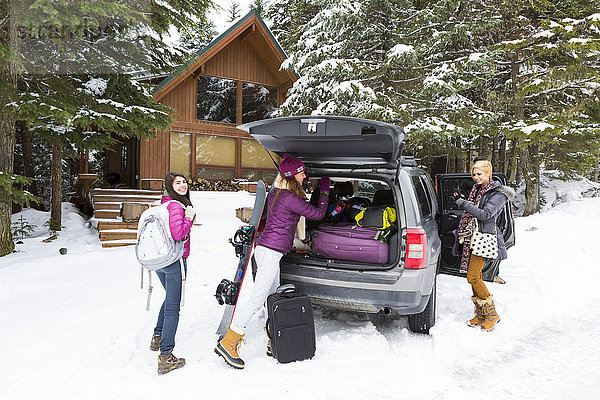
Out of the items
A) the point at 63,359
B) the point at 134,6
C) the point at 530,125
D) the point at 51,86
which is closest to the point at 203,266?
the point at 63,359

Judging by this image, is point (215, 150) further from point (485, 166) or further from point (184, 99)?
point (485, 166)

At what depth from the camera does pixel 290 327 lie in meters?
3.31

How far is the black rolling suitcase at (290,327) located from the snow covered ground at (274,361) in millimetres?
118

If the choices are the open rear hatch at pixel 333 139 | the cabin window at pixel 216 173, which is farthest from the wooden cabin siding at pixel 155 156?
the open rear hatch at pixel 333 139

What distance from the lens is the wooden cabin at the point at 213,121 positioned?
1403 cm

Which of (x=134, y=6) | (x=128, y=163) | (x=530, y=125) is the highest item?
(x=134, y=6)

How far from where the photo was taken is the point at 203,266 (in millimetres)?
6637

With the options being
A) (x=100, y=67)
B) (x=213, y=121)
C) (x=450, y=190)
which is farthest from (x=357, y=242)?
(x=213, y=121)

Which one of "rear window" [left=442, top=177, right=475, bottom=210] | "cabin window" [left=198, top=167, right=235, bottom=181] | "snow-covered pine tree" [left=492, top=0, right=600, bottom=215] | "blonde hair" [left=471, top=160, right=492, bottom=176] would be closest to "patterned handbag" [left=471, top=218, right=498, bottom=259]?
"blonde hair" [left=471, top=160, right=492, bottom=176]

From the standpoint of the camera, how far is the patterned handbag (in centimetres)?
405

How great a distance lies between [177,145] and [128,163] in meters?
2.64

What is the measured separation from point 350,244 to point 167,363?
2014mm

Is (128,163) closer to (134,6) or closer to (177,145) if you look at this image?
(177,145)

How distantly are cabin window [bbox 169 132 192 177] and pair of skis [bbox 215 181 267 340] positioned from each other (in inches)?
447
